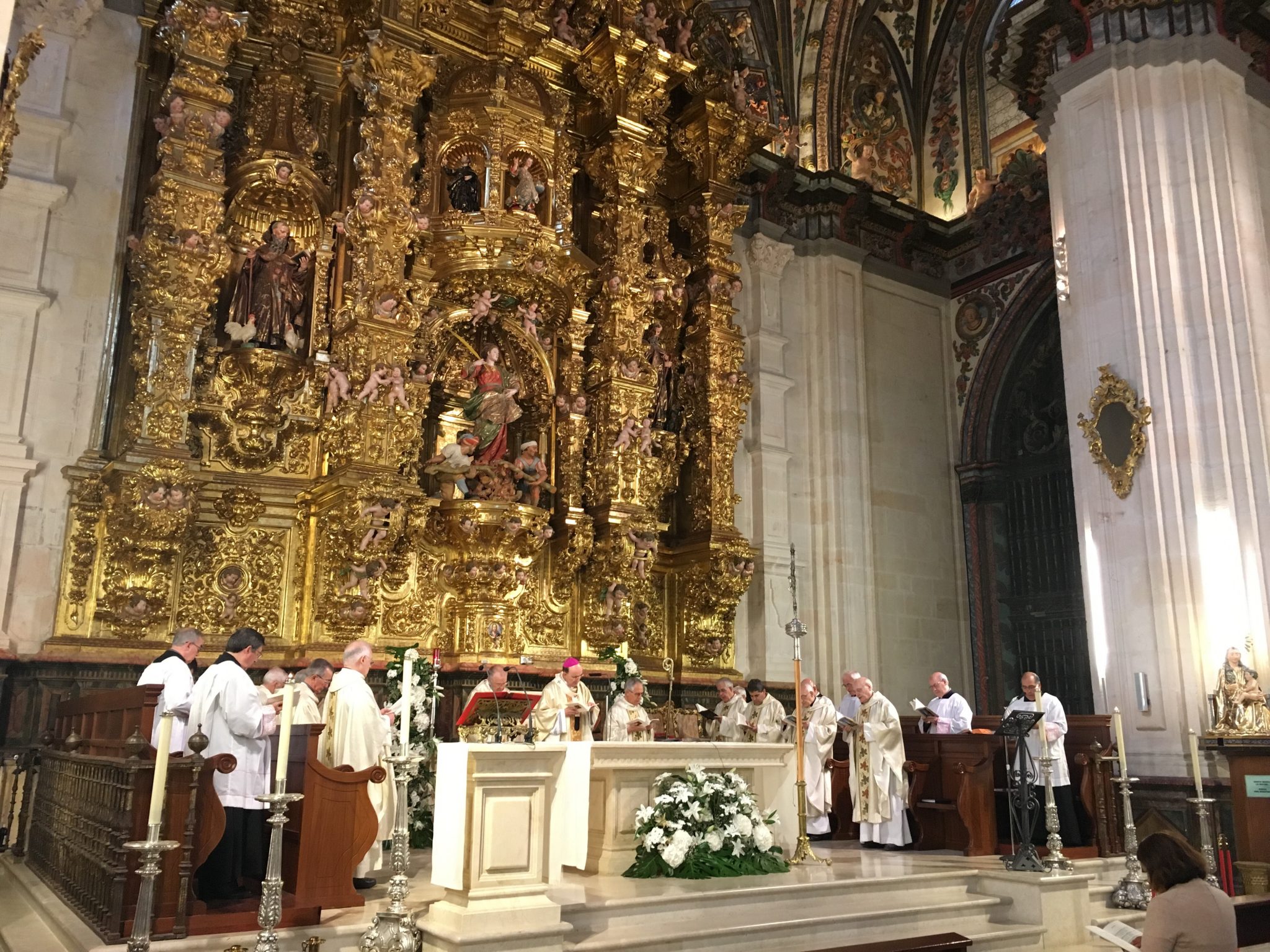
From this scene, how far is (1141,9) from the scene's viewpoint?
1262 cm

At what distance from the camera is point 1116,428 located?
12125 millimetres

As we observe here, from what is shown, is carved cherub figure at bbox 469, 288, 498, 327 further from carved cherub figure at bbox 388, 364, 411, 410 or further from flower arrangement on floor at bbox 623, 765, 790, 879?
flower arrangement on floor at bbox 623, 765, 790, 879

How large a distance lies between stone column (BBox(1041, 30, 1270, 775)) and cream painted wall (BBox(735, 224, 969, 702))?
3870 millimetres

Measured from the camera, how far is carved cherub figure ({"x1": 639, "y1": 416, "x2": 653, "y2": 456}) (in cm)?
1318

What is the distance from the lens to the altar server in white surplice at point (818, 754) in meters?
11.1

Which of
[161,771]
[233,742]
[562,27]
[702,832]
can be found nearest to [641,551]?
[702,832]

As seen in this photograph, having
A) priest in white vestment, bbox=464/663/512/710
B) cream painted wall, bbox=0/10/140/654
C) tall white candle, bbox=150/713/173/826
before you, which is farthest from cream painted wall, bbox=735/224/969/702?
tall white candle, bbox=150/713/173/826

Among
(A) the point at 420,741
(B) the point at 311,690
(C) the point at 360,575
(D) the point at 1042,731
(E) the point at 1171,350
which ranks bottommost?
(A) the point at 420,741

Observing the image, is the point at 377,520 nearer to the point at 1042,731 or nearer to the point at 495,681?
the point at 495,681

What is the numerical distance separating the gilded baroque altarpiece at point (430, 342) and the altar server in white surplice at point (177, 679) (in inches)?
126

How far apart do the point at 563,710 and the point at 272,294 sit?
567 centimetres

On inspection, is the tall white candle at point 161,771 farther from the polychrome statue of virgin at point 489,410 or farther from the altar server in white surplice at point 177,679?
the polychrome statue of virgin at point 489,410

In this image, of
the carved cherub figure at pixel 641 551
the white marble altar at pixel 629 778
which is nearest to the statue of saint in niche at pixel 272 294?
the carved cherub figure at pixel 641 551

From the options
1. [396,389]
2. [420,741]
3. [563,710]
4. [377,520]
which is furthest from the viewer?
[396,389]
